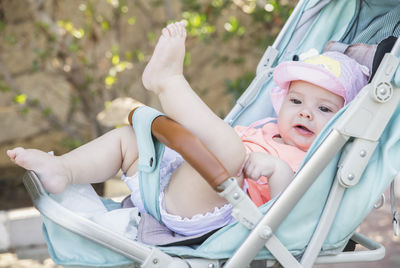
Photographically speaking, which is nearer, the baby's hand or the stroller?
the stroller

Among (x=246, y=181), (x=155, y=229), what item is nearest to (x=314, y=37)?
(x=246, y=181)

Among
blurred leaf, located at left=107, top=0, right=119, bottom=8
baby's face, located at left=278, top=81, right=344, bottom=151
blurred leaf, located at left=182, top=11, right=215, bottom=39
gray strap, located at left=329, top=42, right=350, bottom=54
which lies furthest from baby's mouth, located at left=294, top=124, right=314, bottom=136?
blurred leaf, located at left=107, top=0, right=119, bottom=8

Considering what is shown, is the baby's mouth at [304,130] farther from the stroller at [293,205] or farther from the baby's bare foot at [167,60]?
the baby's bare foot at [167,60]

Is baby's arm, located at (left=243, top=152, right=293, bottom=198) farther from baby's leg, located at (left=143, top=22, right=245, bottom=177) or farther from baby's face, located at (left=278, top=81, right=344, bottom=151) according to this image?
baby's face, located at (left=278, top=81, right=344, bottom=151)

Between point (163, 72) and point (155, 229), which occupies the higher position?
point (163, 72)

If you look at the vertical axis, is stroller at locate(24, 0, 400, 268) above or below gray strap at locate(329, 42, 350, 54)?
below

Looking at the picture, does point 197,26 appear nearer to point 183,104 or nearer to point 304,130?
point 304,130

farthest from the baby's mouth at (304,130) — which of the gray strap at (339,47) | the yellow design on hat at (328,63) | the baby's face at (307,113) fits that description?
the gray strap at (339,47)

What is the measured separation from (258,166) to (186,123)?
9.4 inches

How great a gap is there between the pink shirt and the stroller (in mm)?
250

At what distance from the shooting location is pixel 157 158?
151cm

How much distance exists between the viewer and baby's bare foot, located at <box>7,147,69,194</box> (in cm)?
143

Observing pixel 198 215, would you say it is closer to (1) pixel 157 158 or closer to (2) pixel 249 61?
(1) pixel 157 158

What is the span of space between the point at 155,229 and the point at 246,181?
0.33 meters
